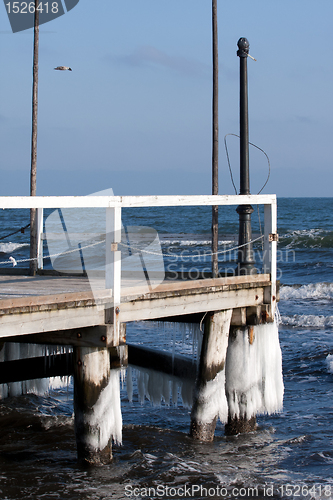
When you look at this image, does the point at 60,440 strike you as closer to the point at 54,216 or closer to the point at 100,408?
the point at 100,408

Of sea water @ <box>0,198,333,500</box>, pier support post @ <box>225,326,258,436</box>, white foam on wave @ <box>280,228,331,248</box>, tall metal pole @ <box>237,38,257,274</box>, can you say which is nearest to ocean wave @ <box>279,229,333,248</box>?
white foam on wave @ <box>280,228,331,248</box>

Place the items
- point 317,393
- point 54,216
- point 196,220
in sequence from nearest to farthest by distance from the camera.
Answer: point 54,216 → point 317,393 → point 196,220

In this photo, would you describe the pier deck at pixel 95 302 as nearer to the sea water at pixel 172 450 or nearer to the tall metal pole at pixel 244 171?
the tall metal pole at pixel 244 171

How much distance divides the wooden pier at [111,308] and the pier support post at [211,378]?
1cm

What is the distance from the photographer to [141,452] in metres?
7.39

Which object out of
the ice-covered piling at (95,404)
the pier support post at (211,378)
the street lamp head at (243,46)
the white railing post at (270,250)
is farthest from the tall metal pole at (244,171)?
the ice-covered piling at (95,404)

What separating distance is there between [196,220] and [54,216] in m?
62.7

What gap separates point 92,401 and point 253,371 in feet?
7.94

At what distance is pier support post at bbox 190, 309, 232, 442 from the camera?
7.40 m

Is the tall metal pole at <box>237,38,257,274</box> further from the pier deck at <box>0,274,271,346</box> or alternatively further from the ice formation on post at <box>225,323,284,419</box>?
the ice formation on post at <box>225,323,284,419</box>

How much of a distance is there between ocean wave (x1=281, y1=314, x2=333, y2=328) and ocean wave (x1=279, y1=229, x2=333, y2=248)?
23.1 meters

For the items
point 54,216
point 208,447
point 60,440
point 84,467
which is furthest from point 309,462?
point 54,216

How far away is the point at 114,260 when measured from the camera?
Result: 6.00m

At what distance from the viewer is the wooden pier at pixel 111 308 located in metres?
5.76
